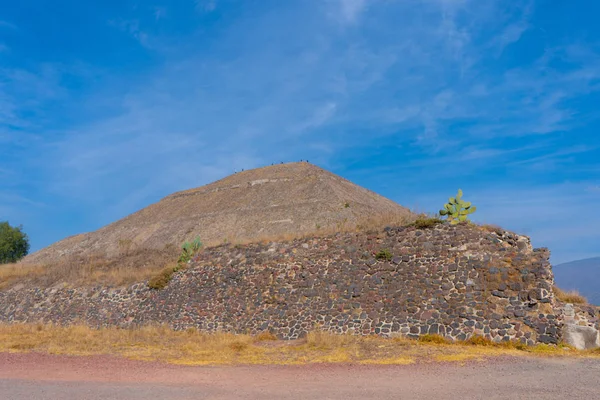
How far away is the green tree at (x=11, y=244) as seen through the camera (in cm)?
7019

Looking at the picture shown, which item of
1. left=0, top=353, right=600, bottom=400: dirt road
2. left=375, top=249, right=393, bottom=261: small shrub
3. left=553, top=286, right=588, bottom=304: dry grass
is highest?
left=375, top=249, right=393, bottom=261: small shrub

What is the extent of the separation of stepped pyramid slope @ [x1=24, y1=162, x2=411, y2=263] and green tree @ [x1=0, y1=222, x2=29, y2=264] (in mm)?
13053

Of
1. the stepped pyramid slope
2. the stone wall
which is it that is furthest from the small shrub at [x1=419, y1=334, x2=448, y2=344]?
the stepped pyramid slope

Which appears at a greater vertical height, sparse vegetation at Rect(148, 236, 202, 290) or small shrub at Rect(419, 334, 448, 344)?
sparse vegetation at Rect(148, 236, 202, 290)

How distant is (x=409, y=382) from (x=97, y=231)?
59.0 m

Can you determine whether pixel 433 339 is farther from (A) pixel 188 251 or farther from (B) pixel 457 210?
(A) pixel 188 251

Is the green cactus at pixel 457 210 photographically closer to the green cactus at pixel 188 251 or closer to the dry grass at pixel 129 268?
the dry grass at pixel 129 268

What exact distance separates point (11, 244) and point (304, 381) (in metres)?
73.5

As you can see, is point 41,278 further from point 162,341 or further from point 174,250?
point 162,341

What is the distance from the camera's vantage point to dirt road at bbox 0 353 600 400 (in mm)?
10266

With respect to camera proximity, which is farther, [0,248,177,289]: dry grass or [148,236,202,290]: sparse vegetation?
[0,248,177,289]: dry grass

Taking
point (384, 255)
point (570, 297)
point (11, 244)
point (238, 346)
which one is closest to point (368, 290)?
point (384, 255)

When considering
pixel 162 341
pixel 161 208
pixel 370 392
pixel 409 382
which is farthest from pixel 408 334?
pixel 161 208

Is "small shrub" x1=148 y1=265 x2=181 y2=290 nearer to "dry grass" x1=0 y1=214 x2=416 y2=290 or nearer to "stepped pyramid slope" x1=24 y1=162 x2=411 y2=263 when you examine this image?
"dry grass" x1=0 y1=214 x2=416 y2=290
